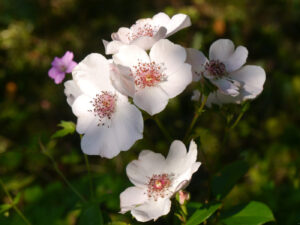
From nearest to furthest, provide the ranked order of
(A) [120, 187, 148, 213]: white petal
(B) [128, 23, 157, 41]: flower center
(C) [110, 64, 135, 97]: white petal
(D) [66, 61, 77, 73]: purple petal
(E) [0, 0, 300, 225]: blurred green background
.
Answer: (C) [110, 64, 135, 97]: white petal < (A) [120, 187, 148, 213]: white petal < (B) [128, 23, 157, 41]: flower center < (D) [66, 61, 77, 73]: purple petal < (E) [0, 0, 300, 225]: blurred green background

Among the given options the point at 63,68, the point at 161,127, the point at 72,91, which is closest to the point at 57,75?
the point at 63,68

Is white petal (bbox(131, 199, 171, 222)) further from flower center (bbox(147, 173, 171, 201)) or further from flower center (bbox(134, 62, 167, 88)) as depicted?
flower center (bbox(134, 62, 167, 88))

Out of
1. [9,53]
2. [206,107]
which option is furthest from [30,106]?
[206,107]

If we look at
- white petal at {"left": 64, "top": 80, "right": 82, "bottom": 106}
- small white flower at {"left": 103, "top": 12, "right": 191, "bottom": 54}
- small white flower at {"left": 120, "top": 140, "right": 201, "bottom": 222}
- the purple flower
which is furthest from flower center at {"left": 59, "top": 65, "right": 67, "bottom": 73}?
small white flower at {"left": 120, "top": 140, "right": 201, "bottom": 222}

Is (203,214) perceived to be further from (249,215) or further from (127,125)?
(127,125)

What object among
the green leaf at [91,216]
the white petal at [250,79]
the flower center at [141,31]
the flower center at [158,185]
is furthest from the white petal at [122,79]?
the green leaf at [91,216]

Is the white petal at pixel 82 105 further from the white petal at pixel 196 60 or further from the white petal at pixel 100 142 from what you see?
the white petal at pixel 196 60

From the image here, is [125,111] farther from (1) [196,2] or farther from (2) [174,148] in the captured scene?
(1) [196,2]

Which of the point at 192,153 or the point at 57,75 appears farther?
the point at 57,75
